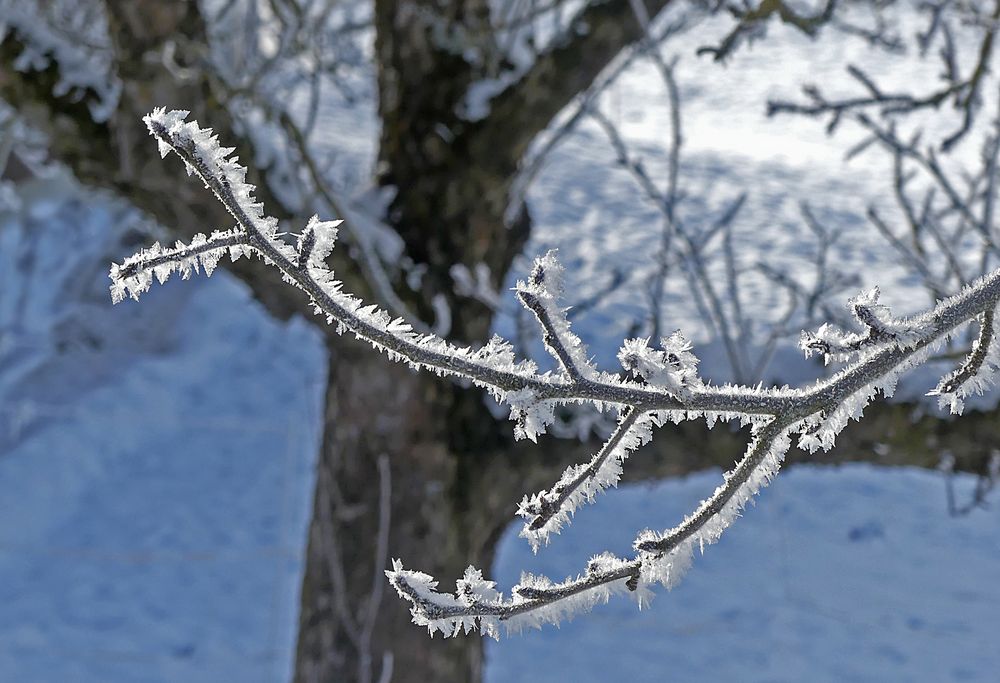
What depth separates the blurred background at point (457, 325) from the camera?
2695mm

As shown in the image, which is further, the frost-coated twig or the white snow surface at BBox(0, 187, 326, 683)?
the white snow surface at BBox(0, 187, 326, 683)


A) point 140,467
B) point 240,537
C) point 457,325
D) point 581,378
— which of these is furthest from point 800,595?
point 581,378

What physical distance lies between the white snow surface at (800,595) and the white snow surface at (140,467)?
164 centimetres

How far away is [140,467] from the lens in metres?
7.48

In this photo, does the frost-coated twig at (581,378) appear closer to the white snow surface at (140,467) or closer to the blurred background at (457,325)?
the blurred background at (457,325)

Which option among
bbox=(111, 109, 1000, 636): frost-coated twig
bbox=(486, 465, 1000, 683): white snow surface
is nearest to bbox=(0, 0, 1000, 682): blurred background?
bbox=(486, 465, 1000, 683): white snow surface

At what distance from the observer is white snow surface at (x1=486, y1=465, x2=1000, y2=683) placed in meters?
6.07

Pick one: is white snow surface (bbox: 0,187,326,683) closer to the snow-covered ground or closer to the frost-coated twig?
the snow-covered ground

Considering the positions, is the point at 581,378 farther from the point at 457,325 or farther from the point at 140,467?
the point at 140,467

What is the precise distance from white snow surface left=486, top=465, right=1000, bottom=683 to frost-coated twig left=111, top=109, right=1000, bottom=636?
5001 millimetres

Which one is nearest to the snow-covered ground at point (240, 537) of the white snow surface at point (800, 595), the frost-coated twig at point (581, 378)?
the white snow surface at point (800, 595)

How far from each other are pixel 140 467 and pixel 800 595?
14.8 feet

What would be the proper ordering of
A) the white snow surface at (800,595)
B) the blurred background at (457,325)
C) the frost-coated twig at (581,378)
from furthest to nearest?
the white snow surface at (800,595), the blurred background at (457,325), the frost-coated twig at (581,378)

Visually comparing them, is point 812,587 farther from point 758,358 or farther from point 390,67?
point 390,67
